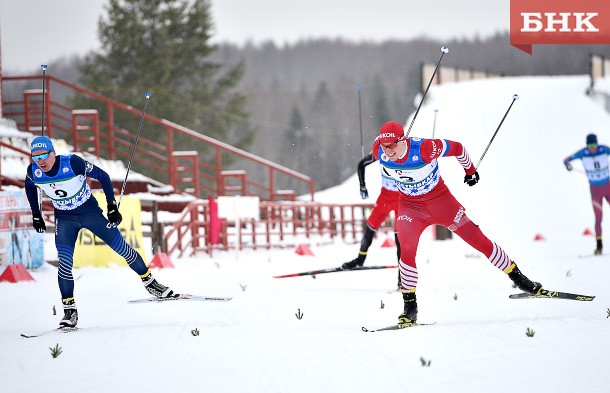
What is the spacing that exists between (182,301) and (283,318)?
1488mm

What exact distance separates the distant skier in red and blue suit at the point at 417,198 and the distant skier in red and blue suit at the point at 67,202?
2529 mm

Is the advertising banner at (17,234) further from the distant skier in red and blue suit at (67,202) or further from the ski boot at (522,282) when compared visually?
the ski boot at (522,282)

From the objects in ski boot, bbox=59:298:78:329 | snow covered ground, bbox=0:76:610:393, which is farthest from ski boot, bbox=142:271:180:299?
ski boot, bbox=59:298:78:329

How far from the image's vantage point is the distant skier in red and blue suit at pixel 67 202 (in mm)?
6621

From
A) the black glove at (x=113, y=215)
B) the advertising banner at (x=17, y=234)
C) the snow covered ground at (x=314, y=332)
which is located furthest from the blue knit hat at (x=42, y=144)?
the advertising banner at (x=17, y=234)

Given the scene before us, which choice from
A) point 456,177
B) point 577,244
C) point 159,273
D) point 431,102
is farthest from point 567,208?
point 159,273

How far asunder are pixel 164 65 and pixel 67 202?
29.5 meters

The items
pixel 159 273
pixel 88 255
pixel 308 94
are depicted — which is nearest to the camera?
pixel 159 273

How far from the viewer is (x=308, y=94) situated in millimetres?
106000

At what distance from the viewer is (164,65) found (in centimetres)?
3534

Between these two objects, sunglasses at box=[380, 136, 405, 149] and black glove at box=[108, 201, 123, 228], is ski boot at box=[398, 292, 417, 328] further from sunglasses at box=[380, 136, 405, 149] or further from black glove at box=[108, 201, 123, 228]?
black glove at box=[108, 201, 123, 228]

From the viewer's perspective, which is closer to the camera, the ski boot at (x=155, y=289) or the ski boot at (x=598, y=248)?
the ski boot at (x=155, y=289)

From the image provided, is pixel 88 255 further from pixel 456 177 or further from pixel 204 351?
pixel 456 177

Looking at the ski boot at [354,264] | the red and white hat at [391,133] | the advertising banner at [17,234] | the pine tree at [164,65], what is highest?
the pine tree at [164,65]
